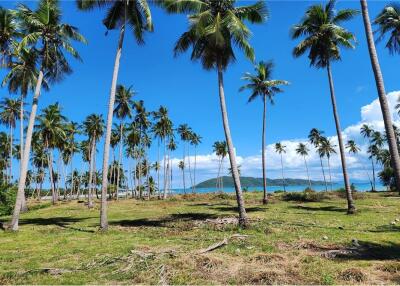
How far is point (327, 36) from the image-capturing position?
2428 centimetres

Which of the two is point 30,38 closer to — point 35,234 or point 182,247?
point 35,234

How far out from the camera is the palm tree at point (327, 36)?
23922 mm

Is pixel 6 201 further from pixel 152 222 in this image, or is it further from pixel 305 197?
pixel 305 197

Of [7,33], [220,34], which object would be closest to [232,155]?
[220,34]

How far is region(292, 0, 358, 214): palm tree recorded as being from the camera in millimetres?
23922

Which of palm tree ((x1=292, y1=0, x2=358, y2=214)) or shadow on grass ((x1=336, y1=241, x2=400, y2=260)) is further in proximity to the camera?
palm tree ((x1=292, y1=0, x2=358, y2=214))

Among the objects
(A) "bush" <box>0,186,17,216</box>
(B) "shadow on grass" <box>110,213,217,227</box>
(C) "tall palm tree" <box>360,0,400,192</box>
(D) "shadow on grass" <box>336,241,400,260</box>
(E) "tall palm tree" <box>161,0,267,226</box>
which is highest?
(E) "tall palm tree" <box>161,0,267,226</box>

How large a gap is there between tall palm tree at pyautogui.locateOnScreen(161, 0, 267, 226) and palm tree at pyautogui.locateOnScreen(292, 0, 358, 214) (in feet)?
24.6

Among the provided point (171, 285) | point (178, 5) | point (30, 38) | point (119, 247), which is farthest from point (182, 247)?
point (30, 38)

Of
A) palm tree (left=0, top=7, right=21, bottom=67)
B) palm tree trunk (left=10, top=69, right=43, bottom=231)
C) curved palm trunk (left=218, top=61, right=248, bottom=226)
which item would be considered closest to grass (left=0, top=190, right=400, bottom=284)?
curved palm trunk (left=218, top=61, right=248, bottom=226)

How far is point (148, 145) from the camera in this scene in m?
79.1

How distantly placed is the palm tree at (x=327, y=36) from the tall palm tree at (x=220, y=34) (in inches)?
295

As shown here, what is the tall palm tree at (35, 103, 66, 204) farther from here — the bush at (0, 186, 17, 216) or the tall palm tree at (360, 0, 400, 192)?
the tall palm tree at (360, 0, 400, 192)

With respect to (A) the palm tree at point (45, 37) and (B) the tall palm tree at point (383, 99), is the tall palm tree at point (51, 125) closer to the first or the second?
(A) the palm tree at point (45, 37)
